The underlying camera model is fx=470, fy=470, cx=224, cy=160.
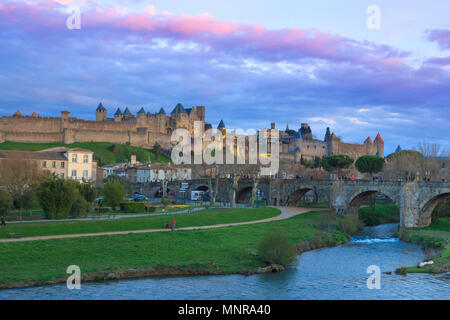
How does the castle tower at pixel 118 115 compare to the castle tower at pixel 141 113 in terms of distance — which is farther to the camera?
the castle tower at pixel 118 115

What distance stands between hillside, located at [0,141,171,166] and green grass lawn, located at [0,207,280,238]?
7620 centimetres

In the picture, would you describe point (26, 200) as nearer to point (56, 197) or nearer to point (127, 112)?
point (56, 197)

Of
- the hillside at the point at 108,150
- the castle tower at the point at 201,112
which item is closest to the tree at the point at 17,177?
the hillside at the point at 108,150

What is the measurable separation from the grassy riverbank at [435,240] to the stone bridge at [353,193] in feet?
5.90

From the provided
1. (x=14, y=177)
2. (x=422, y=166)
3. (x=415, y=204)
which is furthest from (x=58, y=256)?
(x=422, y=166)

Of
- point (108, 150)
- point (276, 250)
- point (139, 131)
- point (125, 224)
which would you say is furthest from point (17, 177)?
point (139, 131)

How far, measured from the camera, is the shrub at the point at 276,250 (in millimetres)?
28172

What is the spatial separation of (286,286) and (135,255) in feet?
31.1

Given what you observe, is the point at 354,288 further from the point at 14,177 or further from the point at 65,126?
the point at 65,126

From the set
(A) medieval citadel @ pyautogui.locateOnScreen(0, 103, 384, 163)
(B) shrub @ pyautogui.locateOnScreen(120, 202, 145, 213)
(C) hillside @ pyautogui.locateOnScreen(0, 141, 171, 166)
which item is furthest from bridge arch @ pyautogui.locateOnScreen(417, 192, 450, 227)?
(A) medieval citadel @ pyautogui.locateOnScreen(0, 103, 384, 163)

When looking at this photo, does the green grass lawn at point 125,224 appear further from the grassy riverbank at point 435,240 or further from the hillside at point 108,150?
the hillside at point 108,150

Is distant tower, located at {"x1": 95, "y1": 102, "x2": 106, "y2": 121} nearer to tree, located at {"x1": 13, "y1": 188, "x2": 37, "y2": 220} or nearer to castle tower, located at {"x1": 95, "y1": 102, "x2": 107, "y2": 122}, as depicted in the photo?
castle tower, located at {"x1": 95, "y1": 102, "x2": 107, "y2": 122}

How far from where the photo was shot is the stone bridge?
150ft

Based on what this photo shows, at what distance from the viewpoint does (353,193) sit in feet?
176
